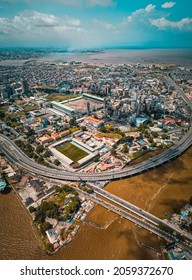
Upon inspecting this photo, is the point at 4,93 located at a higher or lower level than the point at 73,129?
higher

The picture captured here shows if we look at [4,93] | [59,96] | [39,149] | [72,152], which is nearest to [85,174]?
[72,152]

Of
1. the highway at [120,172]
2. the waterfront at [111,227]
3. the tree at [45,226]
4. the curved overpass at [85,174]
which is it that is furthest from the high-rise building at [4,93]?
the tree at [45,226]

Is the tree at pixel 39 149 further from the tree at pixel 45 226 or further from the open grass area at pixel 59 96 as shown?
the open grass area at pixel 59 96

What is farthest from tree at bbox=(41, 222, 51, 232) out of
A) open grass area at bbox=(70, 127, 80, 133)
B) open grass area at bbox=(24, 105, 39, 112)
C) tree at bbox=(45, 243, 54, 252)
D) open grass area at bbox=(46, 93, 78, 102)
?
open grass area at bbox=(46, 93, 78, 102)

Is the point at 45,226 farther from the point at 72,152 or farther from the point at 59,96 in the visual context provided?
the point at 59,96

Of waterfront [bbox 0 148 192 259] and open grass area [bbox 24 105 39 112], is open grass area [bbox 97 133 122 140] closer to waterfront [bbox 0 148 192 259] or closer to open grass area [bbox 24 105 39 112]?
waterfront [bbox 0 148 192 259]
